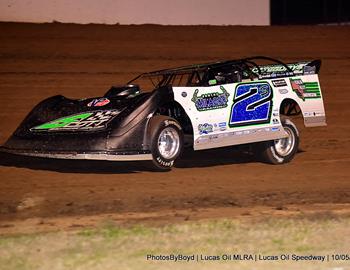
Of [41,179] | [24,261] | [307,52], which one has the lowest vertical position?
[24,261]

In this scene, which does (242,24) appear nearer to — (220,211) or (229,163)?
(229,163)

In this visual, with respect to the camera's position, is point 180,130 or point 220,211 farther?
point 180,130

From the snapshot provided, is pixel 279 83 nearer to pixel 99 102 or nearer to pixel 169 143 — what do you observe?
pixel 169 143

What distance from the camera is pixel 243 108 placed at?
985 cm

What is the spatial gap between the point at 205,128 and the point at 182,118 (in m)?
0.61

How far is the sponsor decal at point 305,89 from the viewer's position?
10469 mm

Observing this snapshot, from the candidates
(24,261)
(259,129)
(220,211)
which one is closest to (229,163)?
(259,129)

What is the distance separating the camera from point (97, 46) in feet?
63.4

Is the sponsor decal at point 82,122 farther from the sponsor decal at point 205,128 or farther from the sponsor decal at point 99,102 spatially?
the sponsor decal at point 205,128

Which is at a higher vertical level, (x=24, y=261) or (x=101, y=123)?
(x=101, y=123)

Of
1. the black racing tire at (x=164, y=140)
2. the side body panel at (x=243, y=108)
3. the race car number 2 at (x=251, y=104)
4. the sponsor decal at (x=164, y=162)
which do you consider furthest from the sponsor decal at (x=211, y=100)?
the sponsor decal at (x=164, y=162)

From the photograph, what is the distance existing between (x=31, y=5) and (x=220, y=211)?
44.5 ft

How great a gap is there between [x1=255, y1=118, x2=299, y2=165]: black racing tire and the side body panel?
0.21 meters

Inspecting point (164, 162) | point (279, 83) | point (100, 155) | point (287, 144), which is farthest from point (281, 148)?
point (100, 155)
